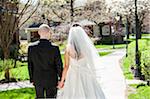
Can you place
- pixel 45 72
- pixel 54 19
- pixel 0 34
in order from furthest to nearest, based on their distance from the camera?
pixel 54 19 < pixel 0 34 < pixel 45 72

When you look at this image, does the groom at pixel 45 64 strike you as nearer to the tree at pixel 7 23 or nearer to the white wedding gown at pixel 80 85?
the white wedding gown at pixel 80 85

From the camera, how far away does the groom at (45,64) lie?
26.9ft

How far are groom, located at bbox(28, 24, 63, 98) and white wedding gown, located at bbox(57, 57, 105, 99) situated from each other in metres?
0.38

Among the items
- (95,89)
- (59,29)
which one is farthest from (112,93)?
(59,29)

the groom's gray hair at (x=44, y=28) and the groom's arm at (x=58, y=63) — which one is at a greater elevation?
the groom's gray hair at (x=44, y=28)

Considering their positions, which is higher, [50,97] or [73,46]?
[73,46]

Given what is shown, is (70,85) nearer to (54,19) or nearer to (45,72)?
(45,72)

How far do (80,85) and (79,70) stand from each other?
0.99ft

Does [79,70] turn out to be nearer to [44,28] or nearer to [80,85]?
[80,85]

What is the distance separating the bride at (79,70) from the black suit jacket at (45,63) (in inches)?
11.9

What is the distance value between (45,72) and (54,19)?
137ft

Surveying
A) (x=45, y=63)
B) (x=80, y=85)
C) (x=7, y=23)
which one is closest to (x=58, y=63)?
(x=45, y=63)

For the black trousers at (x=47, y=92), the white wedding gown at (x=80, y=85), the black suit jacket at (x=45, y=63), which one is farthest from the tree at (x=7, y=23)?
the black suit jacket at (x=45, y=63)

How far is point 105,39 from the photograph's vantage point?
60344 mm
